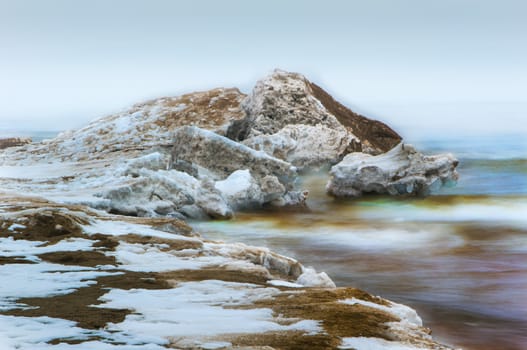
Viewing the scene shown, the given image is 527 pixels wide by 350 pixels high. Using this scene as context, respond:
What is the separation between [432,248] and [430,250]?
0.26 metres

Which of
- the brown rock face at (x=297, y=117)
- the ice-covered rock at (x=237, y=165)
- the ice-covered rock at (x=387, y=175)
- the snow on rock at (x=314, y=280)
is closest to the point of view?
the snow on rock at (x=314, y=280)

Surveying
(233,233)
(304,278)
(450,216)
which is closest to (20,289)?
(304,278)

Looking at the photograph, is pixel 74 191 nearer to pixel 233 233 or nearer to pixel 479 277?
pixel 233 233

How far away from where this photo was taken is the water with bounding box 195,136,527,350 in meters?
10.6

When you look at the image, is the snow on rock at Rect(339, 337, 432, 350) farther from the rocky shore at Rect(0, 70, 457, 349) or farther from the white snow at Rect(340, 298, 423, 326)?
the white snow at Rect(340, 298, 423, 326)

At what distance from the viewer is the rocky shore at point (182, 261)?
6617 millimetres

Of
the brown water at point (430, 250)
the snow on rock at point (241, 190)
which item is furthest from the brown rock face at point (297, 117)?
the snow on rock at point (241, 190)

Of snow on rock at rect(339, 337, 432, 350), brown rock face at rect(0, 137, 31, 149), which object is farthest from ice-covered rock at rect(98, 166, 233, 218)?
brown rock face at rect(0, 137, 31, 149)

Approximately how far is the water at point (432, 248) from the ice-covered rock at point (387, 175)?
0.81m

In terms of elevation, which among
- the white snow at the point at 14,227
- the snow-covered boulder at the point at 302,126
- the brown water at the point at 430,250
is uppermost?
the snow-covered boulder at the point at 302,126

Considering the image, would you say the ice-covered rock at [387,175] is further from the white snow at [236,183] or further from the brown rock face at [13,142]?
the brown rock face at [13,142]

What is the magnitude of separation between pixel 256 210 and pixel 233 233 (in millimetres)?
3720

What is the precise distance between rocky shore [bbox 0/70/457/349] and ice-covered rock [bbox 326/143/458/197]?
0.04 metres

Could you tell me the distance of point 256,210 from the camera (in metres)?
21.7
